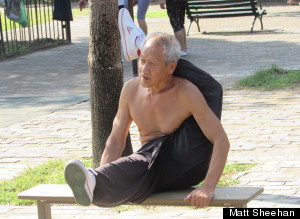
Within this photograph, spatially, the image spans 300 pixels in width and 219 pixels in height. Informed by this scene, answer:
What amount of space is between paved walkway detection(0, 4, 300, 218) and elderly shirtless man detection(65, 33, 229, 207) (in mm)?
906

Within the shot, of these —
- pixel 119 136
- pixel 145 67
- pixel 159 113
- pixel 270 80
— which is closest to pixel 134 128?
pixel 270 80

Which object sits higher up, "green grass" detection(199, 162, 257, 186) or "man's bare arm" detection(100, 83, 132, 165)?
"man's bare arm" detection(100, 83, 132, 165)

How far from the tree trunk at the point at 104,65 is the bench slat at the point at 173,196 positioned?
1.58 m

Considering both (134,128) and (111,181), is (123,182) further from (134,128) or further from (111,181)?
(134,128)

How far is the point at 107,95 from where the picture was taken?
233 inches

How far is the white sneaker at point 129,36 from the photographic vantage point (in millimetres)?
5484

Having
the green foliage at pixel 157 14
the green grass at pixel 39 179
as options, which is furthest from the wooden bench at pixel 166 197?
the green foliage at pixel 157 14

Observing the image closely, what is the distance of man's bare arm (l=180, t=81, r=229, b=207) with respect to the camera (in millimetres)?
4141

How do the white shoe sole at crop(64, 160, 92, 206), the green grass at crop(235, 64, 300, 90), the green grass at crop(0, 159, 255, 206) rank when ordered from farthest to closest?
the green grass at crop(235, 64, 300, 90)
the green grass at crop(0, 159, 255, 206)
the white shoe sole at crop(64, 160, 92, 206)

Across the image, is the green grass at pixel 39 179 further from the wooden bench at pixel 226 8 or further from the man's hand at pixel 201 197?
the wooden bench at pixel 226 8

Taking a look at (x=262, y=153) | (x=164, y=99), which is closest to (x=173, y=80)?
(x=164, y=99)

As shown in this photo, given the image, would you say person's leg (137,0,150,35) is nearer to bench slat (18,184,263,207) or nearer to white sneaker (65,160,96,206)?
bench slat (18,184,263,207)

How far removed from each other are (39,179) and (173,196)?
2.15m

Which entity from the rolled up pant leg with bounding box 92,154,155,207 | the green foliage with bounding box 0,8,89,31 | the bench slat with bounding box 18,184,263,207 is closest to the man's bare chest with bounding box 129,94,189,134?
the rolled up pant leg with bounding box 92,154,155,207
